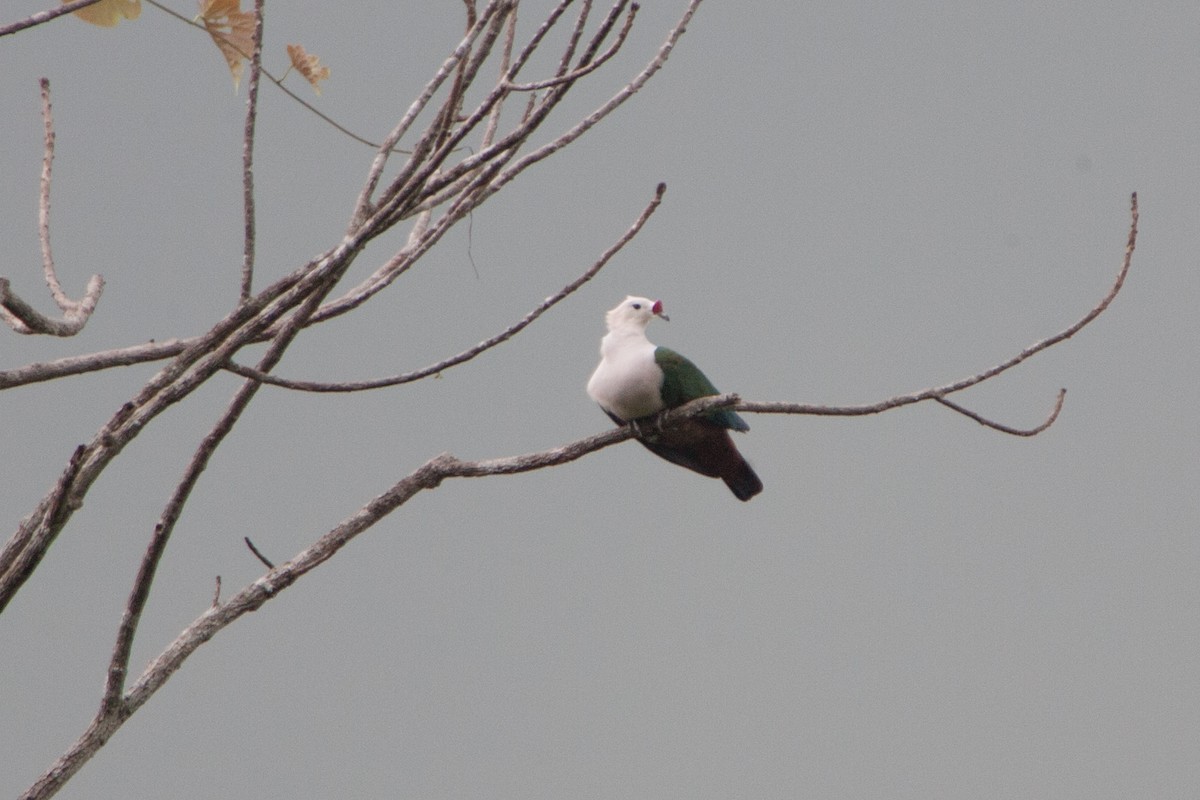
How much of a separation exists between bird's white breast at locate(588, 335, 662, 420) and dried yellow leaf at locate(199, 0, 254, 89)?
81.3 inches

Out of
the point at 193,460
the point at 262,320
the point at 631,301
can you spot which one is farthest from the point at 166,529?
the point at 631,301

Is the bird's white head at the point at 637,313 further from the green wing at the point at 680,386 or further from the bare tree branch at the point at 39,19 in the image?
the bare tree branch at the point at 39,19

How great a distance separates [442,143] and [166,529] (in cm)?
78

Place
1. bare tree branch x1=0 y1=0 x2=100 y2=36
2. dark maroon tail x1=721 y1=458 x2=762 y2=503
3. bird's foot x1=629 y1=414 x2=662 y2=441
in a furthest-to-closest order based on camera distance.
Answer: dark maroon tail x1=721 y1=458 x2=762 y2=503 < bird's foot x1=629 y1=414 x2=662 y2=441 < bare tree branch x1=0 y1=0 x2=100 y2=36

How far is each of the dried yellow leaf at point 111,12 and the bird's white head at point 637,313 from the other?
2538 mm

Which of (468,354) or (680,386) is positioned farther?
(680,386)

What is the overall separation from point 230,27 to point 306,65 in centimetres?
18

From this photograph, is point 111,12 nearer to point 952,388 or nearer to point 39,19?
point 39,19

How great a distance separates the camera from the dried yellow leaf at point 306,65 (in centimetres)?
256

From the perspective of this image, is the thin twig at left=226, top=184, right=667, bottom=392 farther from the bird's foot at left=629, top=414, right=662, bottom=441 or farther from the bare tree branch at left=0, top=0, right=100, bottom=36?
the bird's foot at left=629, top=414, right=662, bottom=441

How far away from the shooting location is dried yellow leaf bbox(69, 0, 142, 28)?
2396mm

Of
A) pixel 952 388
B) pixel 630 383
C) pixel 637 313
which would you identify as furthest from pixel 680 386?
pixel 952 388

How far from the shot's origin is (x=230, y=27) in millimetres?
2438

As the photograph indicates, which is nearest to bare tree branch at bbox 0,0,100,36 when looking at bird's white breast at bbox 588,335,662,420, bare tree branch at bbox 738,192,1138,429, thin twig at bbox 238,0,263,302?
thin twig at bbox 238,0,263,302
